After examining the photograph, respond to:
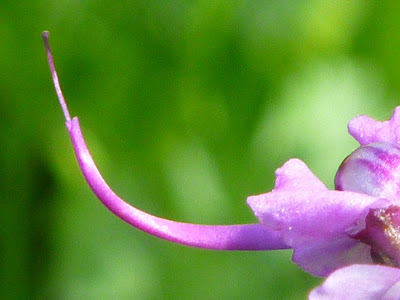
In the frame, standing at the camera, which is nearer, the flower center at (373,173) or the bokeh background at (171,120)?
the flower center at (373,173)

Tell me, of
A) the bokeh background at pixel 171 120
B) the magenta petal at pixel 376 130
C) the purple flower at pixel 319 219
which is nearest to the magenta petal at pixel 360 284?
the purple flower at pixel 319 219

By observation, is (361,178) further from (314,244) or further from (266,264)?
(266,264)

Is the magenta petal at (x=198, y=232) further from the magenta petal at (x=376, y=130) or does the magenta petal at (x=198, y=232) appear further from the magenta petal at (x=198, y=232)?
the magenta petal at (x=376, y=130)

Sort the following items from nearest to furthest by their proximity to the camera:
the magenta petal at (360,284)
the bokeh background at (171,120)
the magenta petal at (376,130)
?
the magenta petal at (360,284)
the magenta petal at (376,130)
the bokeh background at (171,120)

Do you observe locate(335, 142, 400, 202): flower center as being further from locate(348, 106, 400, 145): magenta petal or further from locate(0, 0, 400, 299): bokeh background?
locate(0, 0, 400, 299): bokeh background

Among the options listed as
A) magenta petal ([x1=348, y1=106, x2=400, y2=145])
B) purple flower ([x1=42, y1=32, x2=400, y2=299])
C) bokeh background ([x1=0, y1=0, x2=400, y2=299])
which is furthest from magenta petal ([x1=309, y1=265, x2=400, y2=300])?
bokeh background ([x1=0, y1=0, x2=400, y2=299])

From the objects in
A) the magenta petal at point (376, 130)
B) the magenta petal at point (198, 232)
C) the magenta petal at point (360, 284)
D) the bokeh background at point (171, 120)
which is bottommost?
the bokeh background at point (171, 120)

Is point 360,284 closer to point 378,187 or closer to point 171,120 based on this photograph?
point 378,187
